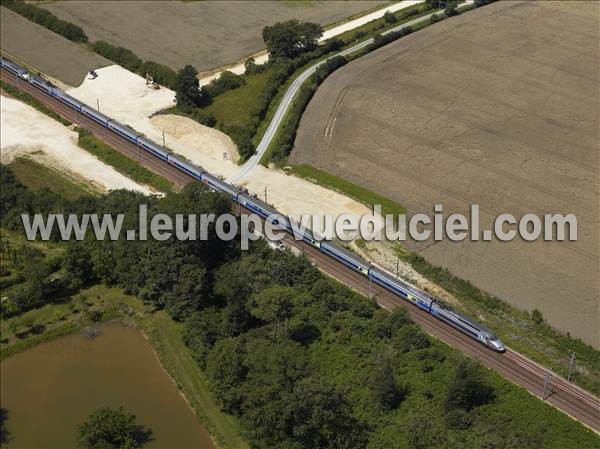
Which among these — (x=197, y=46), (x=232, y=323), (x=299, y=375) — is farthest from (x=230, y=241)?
(x=197, y=46)

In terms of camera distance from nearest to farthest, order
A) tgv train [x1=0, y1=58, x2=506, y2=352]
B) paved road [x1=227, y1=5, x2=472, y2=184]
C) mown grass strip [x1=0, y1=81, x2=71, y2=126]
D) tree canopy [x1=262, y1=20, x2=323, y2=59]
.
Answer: tgv train [x1=0, y1=58, x2=506, y2=352], paved road [x1=227, y1=5, x2=472, y2=184], mown grass strip [x1=0, y1=81, x2=71, y2=126], tree canopy [x1=262, y1=20, x2=323, y2=59]

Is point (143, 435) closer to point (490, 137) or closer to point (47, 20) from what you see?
point (490, 137)

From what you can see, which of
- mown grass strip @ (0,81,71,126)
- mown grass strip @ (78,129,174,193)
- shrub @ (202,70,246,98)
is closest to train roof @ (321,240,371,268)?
mown grass strip @ (78,129,174,193)

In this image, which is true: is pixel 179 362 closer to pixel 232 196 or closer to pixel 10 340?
pixel 10 340

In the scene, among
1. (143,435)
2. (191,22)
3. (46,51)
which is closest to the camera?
(143,435)

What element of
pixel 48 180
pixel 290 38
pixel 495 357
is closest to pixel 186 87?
pixel 290 38

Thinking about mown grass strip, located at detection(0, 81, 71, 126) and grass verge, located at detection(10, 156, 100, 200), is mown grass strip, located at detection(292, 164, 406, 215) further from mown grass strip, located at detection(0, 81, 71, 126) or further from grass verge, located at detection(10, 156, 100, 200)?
mown grass strip, located at detection(0, 81, 71, 126)

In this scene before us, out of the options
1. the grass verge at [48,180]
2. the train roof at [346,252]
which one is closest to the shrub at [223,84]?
the grass verge at [48,180]
